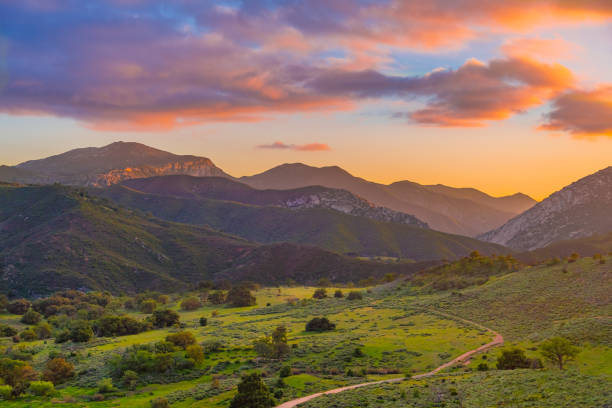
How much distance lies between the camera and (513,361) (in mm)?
47812

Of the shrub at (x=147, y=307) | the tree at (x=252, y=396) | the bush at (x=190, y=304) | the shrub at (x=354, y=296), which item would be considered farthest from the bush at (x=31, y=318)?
the tree at (x=252, y=396)

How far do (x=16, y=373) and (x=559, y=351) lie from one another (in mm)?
60671

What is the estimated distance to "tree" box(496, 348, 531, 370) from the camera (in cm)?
4769

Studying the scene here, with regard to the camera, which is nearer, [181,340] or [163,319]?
[181,340]

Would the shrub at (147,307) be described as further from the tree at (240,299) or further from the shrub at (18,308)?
the shrub at (18,308)

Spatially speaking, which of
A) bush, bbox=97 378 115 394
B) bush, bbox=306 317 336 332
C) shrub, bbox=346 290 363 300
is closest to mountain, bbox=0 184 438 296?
shrub, bbox=346 290 363 300

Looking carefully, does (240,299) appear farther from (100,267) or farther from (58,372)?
(100,267)

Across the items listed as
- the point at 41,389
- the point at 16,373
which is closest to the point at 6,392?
the point at 41,389

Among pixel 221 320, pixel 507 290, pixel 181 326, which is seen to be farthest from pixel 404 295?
pixel 181 326

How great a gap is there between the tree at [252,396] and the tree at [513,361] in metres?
23.6

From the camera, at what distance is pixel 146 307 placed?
12038 cm

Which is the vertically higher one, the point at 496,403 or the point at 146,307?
the point at 496,403

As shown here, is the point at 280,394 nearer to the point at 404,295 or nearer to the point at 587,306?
the point at 587,306

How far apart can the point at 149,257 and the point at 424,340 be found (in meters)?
151
